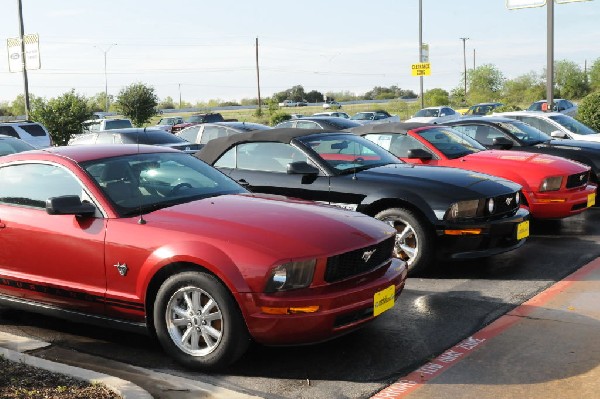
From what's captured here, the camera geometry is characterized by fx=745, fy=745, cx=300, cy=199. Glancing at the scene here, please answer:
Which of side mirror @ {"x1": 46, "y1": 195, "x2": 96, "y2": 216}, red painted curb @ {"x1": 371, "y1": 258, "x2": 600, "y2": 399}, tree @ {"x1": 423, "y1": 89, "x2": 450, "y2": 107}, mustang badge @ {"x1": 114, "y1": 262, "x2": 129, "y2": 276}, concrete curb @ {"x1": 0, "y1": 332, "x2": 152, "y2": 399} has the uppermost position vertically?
tree @ {"x1": 423, "y1": 89, "x2": 450, "y2": 107}

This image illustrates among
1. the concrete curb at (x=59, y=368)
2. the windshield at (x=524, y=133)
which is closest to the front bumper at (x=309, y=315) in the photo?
the concrete curb at (x=59, y=368)

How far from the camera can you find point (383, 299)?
16.6 ft

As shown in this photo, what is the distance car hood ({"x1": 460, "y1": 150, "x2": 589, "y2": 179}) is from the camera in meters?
9.43

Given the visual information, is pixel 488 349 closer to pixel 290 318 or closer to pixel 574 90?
pixel 290 318

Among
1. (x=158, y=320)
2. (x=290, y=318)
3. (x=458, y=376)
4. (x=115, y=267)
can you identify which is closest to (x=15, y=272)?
(x=115, y=267)

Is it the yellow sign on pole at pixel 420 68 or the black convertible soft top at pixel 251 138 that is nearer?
the black convertible soft top at pixel 251 138

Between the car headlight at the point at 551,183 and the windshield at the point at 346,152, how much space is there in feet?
6.75

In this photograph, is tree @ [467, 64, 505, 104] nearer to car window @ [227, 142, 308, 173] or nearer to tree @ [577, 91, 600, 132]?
tree @ [577, 91, 600, 132]

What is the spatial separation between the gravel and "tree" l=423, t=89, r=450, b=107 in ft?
202

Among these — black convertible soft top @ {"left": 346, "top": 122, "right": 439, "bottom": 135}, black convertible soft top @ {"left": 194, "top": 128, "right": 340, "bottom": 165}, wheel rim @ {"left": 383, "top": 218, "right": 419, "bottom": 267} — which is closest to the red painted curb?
wheel rim @ {"left": 383, "top": 218, "right": 419, "bottom": 267}

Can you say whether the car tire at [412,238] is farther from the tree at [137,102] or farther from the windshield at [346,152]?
the tree at [137,102]

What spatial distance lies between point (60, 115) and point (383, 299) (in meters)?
27.4

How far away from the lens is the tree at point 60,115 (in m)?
30.0

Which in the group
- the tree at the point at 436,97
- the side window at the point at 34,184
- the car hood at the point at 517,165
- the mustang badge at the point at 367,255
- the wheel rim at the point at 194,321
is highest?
the tree at the point at 436,97
